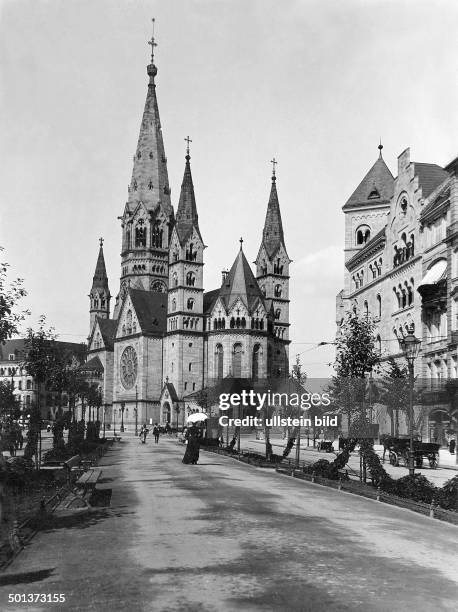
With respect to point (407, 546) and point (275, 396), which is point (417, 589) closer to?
point (407, 546)

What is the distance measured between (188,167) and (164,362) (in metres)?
33.1

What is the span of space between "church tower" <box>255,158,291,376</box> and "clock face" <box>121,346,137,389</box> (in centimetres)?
2406

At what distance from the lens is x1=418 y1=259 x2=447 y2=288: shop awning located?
169 ft

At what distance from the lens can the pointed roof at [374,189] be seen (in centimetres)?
8144

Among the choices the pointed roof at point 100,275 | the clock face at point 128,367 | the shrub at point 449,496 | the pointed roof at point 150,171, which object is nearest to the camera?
the shrub at point 449,496

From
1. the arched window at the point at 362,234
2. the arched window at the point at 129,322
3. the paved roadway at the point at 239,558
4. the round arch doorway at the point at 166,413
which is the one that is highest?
the arched window at the point at 362,234

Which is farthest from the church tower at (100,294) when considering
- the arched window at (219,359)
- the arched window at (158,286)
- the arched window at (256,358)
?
the arched window at (256,358)

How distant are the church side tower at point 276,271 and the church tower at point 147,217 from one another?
18.7 meters

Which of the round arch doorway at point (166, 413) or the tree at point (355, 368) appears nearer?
the tree at point (355, 368)

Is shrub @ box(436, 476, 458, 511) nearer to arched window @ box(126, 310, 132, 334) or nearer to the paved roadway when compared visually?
the paved roadway

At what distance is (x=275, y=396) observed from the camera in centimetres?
4891

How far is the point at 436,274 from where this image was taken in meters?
52.2

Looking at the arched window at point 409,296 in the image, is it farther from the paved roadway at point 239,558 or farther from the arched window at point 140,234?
the arched window at point 140,234

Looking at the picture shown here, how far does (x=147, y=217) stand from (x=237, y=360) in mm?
36243
